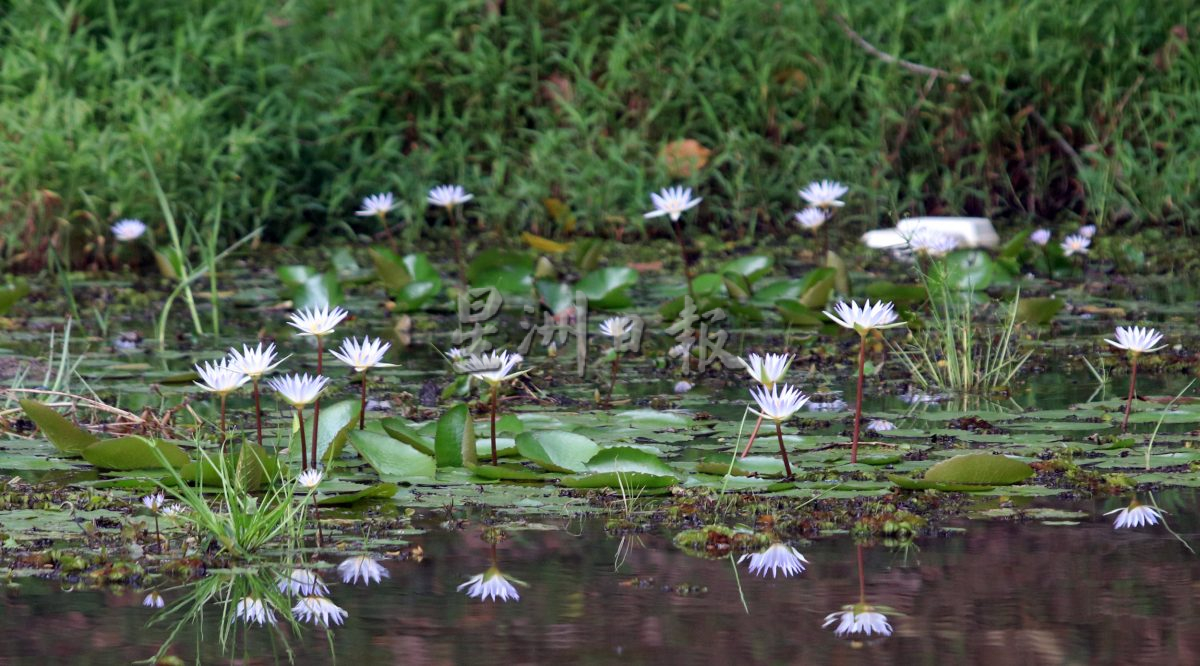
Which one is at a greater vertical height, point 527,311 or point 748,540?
point 527,311

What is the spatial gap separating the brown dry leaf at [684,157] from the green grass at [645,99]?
73mm

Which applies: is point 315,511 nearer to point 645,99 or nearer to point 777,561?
point 777,561

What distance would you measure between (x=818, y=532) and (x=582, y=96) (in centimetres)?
491

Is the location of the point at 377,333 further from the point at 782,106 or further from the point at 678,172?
the point at 782,106

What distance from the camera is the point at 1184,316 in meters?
4.80

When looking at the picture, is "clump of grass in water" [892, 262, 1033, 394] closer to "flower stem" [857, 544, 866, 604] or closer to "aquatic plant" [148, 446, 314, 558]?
"flower stem" [857, 544, 866, 604]

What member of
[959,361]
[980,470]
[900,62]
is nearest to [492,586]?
[980,470]

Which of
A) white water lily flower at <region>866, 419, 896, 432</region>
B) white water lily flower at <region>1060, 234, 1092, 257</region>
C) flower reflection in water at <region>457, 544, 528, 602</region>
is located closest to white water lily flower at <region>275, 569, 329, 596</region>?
flower reflection in water at <region>457, 544, 528, 602</region>

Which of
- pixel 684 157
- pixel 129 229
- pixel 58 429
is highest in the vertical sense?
pixel 684 157

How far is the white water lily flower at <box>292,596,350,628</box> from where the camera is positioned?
208 centimetres

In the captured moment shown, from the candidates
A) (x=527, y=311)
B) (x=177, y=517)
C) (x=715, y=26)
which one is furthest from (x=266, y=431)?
(x=715, y=26)

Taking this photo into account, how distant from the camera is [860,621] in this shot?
6.68 feet

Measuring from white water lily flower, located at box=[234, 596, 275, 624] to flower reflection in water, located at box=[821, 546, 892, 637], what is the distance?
713mm

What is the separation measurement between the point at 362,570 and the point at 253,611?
8.4 inches
